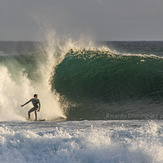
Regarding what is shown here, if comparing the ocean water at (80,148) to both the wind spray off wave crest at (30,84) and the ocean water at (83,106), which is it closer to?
the ocean water at (83,106)

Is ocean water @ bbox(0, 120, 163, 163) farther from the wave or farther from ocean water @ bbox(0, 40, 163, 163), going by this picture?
the wave

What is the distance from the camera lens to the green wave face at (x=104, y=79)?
1588 centimetres

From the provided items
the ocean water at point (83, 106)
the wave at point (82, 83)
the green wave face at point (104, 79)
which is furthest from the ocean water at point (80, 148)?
the green wave face at point (104, 79)

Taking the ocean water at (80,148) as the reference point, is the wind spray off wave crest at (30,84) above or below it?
above

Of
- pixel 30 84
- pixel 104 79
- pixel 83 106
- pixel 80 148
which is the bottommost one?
pixel 80 148

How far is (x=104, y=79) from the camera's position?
17781 mm

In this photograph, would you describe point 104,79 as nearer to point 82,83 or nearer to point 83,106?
point 82,83

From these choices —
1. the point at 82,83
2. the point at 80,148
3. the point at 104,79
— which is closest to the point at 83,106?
the point at 82,83

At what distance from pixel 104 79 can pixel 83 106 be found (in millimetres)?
3038

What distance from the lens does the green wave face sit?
1588cm

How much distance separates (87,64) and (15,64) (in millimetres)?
4510

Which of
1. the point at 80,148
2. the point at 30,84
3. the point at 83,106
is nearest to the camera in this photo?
the point at 80,148

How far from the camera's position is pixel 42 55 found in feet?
59.8

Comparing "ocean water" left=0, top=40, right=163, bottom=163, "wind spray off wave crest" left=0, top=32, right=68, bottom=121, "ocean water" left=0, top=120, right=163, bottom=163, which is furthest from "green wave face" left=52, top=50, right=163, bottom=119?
"ocean water" left=0, top=120, right=163, bottom=163
